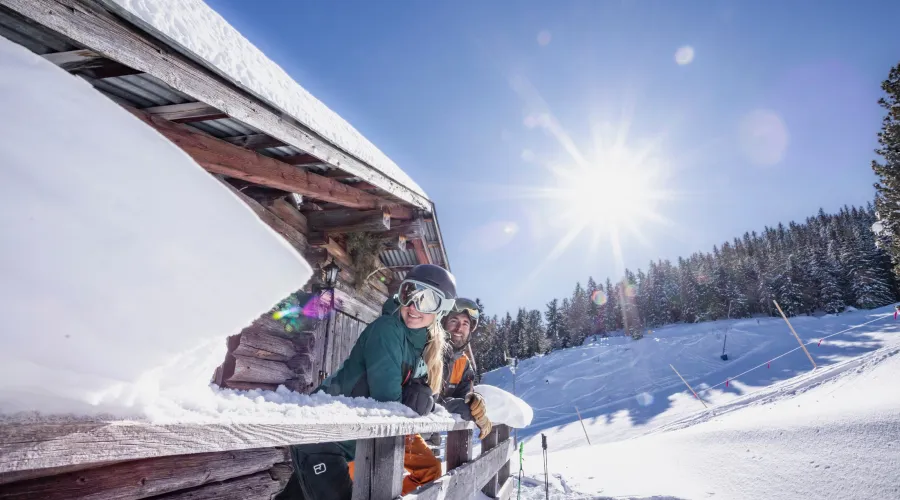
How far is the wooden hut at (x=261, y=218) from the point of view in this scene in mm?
860

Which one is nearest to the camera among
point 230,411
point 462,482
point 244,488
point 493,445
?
point 230,411

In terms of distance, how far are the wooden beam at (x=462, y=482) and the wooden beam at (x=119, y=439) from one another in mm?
1078

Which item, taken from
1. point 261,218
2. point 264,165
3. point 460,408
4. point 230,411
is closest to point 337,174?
point 264,165

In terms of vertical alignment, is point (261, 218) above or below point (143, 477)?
above

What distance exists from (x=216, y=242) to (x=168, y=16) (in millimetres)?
2361

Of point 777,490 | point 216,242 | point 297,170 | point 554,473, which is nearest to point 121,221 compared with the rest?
point 216,242

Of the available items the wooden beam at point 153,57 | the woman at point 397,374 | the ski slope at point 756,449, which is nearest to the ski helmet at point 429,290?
the woman at point 397,374

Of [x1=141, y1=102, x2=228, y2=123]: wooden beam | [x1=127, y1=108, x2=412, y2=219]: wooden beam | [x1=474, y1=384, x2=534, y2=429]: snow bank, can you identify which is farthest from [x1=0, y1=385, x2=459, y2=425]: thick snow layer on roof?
[x1=127, y1=108, x2=412, y2=219]: wooden beam

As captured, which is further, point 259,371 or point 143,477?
point 259,371

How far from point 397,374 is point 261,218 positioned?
2.40 m

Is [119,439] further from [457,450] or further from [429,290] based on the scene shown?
[457,450]

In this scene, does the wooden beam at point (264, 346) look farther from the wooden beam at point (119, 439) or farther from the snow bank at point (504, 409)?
the wooden beam at point (119, 439)

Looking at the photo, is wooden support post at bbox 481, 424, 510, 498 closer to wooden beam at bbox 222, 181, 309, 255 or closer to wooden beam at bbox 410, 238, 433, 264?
wooden beam at bbox 410, 238, 433, 264

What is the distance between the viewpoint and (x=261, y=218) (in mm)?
3963
